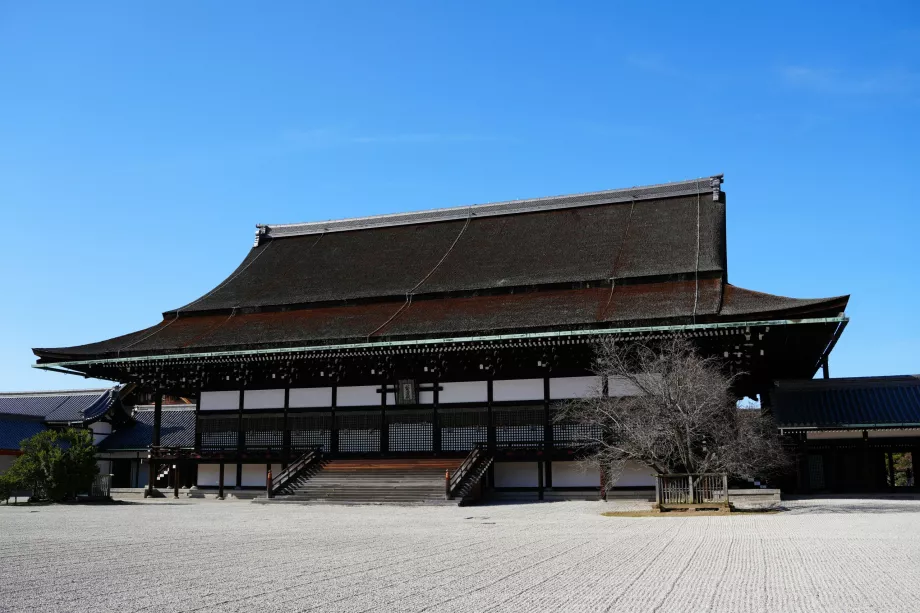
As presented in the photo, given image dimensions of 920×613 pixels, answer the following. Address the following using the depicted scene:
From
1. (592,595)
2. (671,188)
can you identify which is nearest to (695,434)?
(592,595)

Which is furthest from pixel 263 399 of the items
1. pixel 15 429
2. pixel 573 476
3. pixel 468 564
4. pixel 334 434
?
pixel 468 564

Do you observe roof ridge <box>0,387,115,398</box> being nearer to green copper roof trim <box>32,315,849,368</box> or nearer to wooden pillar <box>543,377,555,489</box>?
green copper roof trim <box>32,315,849,368</box>

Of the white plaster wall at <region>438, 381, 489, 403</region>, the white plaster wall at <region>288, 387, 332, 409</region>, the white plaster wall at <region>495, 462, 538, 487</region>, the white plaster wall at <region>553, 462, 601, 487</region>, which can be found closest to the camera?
the white plaster wall at <region>553, 462, 601, 487</region>

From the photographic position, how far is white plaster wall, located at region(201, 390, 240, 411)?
26531 millimetres

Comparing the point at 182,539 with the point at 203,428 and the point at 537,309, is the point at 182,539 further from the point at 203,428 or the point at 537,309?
the point at 203,428

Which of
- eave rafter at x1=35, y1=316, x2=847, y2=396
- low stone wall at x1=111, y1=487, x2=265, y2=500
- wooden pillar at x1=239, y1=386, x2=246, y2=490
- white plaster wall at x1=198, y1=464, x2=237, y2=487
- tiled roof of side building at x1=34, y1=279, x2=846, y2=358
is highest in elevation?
tiled roof of side building at x1=34, y1=279, x2=846, y2=358

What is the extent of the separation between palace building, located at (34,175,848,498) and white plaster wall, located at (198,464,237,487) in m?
0.07

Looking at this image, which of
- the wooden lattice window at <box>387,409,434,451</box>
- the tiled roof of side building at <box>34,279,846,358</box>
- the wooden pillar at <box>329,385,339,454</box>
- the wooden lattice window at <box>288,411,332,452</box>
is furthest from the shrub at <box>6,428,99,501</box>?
the wooden lattice window at <box>387,409,434,451</box>

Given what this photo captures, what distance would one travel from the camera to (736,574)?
8047 mm

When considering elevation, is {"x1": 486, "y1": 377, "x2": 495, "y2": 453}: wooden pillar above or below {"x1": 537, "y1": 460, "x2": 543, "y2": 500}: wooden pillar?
above

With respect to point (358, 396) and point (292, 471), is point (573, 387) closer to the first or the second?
point (358, 396)

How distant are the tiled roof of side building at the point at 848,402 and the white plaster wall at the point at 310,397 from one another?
497 inches

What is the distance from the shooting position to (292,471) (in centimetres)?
2350

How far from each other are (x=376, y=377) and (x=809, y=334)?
468 inches
